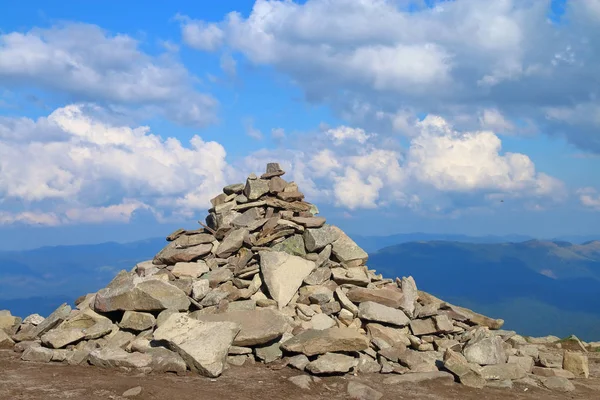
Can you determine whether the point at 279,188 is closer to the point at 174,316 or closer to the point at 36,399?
the point at 174,316

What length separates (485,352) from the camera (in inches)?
692

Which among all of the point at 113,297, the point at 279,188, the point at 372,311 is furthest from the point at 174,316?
the point at 279,188

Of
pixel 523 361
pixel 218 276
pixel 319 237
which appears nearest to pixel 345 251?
pixel 319 237

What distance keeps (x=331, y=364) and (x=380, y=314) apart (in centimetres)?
395

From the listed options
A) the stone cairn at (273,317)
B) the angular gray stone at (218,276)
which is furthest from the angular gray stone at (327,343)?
the angular gray stone at (218,276)

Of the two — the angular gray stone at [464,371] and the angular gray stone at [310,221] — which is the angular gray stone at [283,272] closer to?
the angular gray stone at [310,221]

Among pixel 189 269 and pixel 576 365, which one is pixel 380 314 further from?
pixel 189 269

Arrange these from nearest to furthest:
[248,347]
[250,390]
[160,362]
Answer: [250,390], [160,362], [248,347]

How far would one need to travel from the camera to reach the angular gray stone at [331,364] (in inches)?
611

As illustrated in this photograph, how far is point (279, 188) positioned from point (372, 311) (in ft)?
25.8

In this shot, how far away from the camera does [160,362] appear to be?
15367mm

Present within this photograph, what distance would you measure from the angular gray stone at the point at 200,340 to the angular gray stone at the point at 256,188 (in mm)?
8369

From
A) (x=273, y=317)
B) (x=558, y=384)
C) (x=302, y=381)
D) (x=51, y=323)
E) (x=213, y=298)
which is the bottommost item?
(x=302, y=381)

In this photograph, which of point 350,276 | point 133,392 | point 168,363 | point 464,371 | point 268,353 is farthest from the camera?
point 350,276
